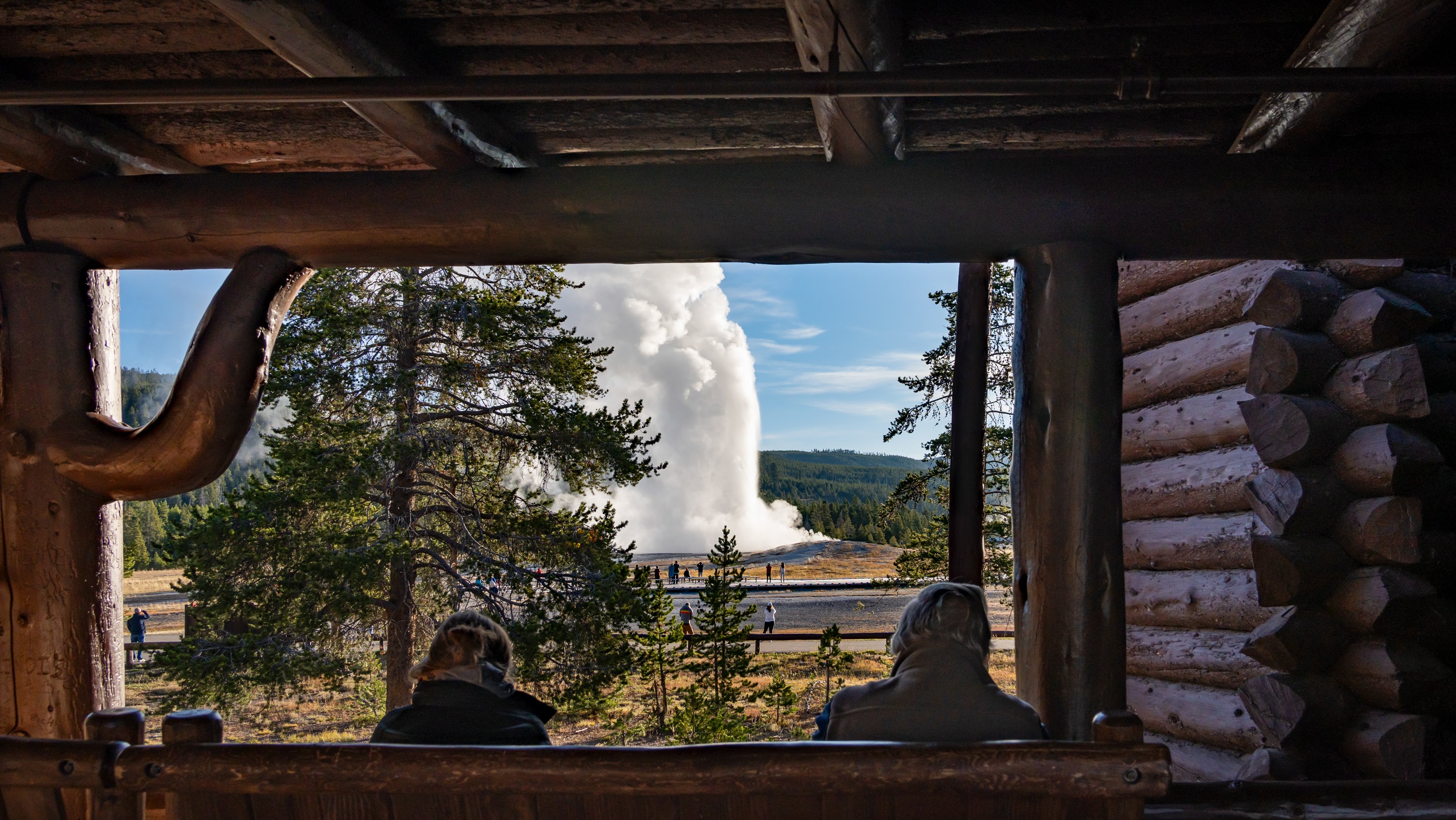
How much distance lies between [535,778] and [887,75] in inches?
65.9

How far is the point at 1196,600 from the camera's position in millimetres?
4137

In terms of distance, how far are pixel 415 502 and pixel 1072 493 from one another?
907 centimetres

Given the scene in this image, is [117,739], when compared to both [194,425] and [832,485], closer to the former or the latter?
[194,425]

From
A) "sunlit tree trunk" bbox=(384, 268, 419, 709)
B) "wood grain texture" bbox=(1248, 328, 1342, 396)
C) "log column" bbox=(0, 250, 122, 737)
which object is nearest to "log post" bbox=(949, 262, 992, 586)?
"wood grain texture" bbox=(1248, 328, 1342, 396)

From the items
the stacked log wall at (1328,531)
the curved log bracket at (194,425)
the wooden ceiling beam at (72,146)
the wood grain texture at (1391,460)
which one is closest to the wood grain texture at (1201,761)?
the stacked log wall at (1328,531)

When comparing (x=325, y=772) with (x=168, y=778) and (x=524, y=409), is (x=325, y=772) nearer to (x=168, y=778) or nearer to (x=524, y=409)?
(x=168, y=778)

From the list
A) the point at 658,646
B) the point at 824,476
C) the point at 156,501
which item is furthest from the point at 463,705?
the point at 824,476

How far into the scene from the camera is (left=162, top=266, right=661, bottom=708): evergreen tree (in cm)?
902

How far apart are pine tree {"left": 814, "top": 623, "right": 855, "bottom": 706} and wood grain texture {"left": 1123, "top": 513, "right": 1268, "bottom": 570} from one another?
6325 mm

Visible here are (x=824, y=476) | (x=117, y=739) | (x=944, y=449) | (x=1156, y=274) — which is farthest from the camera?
(x=824, y=476)

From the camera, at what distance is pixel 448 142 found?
2658 millimetres

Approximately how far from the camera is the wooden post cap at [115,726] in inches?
71.4

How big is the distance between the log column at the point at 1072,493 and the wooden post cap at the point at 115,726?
2269mm

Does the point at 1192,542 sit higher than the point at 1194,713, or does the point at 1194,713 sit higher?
the point at 1192,542
